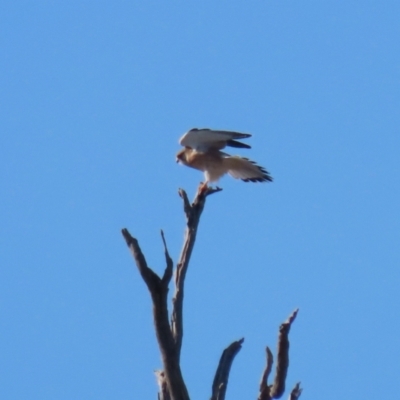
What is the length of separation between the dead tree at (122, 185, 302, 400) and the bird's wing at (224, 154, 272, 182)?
5.88 metres

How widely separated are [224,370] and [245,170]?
6749 millimetres

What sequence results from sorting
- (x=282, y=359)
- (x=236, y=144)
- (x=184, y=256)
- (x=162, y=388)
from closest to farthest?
(x=282, y=359) < (x=162, y=388) < (x=184, y=256) < (x=236, y=144)

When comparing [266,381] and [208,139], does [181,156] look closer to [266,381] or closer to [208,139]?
[208,139]

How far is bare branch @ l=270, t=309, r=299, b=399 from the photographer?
4910 millimetres

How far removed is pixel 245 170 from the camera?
12258mm

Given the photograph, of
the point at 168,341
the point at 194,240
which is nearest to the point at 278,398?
the point at 168,341

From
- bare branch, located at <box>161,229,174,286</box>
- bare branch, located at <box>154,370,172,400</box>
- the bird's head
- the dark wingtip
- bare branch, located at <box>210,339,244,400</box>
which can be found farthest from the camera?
the bird's head

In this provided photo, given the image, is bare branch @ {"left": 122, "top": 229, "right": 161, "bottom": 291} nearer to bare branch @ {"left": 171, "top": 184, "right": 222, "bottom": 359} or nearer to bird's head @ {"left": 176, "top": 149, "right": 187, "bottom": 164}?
bare branch @ {"left": 171, "top": 184, "right": 222, "bottom": 359}

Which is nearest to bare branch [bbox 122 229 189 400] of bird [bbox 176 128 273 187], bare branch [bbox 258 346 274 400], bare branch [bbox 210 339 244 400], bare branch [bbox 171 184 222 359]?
bare branch [bbox 171 184 222 359]

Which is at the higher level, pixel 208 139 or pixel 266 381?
pixel 208 139

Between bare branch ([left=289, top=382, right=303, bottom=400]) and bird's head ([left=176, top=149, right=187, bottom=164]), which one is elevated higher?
bird's head ([left=176, top=149, right=187, bottom=164])

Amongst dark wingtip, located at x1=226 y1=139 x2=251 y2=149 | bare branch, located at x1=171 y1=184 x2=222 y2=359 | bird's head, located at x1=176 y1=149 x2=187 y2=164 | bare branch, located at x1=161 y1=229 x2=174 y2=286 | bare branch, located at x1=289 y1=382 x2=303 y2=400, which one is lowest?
bare branch, located at x1=289 y1=382 x2=303 y2=400

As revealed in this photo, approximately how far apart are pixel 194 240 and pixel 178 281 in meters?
0.39

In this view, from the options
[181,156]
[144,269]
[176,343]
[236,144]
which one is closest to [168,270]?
[144,269]
